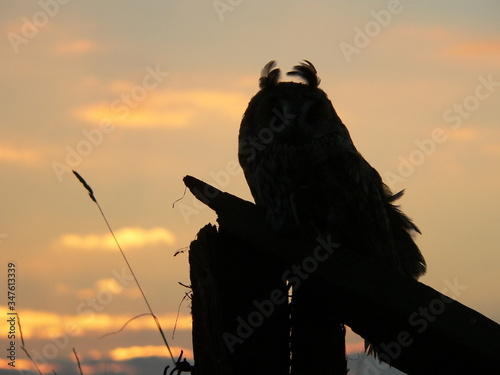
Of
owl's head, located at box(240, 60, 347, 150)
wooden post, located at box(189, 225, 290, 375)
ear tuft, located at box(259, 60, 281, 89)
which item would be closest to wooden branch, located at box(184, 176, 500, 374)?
wooden post, located at box(189, 225, 290, 375)

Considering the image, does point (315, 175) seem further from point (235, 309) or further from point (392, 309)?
point (392, 309)

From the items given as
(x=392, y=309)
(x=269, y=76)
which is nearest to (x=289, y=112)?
(x=269, y=76)

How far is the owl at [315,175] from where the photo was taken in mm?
4418

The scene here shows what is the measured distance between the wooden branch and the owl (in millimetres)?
296

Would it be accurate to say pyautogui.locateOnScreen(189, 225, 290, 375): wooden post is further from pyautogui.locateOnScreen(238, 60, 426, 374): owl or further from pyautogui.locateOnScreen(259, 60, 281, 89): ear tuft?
pyautogui.locateOnScreen(259, 60, 281, 89): ear tuft

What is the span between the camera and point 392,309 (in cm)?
273

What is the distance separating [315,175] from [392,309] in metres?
1.96

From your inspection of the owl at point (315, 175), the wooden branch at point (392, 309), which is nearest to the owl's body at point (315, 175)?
the owl at point (315, 175)

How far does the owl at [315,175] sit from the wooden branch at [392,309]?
11.7 inches

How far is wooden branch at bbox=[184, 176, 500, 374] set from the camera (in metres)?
2.54

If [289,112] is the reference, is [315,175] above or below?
below

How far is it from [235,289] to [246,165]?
84.2 inches

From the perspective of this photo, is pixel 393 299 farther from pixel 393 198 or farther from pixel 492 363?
pixel 393 198

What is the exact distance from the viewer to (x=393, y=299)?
275 centimetres
